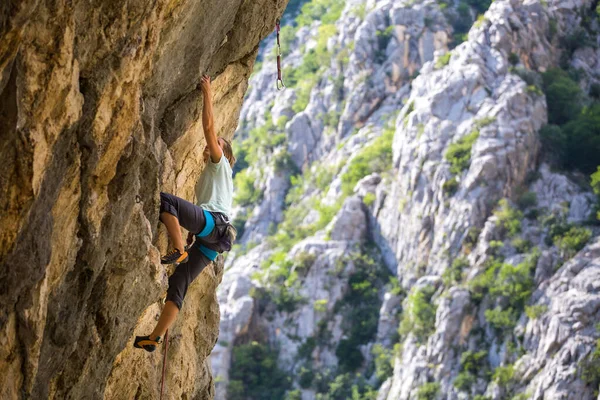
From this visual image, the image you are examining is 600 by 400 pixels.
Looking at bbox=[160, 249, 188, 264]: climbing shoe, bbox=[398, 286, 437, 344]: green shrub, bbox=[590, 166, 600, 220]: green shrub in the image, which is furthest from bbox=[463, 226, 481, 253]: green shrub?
bbox=[160, 249, 188, 264]: climbing shoe

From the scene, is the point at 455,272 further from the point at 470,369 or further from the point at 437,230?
the point at 470,369

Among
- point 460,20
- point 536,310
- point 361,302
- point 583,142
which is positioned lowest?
point 536,310

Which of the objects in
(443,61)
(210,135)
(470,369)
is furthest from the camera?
(443,61)

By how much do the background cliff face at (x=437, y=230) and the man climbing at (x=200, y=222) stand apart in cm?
3620

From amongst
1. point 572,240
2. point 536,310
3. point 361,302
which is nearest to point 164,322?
point 536,310

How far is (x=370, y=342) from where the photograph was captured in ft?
196

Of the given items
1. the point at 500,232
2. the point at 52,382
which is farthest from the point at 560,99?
the point at 52,382

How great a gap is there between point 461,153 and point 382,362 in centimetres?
1233

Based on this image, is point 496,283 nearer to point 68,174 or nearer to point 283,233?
point 283,233

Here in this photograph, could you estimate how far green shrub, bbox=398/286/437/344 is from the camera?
53.3 m

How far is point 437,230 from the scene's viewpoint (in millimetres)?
56594

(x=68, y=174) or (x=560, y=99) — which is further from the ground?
(x=560, y=99)

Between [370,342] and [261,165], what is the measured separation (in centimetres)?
2840

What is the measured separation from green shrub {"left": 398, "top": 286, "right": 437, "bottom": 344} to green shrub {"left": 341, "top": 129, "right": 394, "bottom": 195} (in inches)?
537
